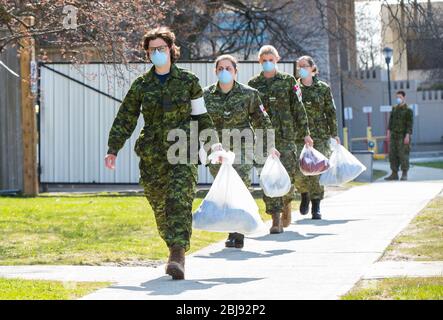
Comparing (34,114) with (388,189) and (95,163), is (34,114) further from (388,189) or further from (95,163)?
(388,189)

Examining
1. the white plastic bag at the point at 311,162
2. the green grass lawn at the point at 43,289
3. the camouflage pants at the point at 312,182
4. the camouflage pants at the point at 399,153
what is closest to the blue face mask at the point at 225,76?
the white plastic bag at the point at 311,162

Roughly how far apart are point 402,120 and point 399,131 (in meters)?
0.31

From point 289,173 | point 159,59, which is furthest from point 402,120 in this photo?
point 159,59

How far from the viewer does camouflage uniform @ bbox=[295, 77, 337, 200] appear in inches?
557

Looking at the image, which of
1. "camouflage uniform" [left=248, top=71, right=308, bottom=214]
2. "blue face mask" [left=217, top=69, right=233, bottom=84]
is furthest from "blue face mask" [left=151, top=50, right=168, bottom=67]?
"camouflage uniform" [left=248, top=71, right=308, bottom=214]

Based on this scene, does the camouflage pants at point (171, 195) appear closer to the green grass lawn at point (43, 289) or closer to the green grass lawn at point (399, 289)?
the green grass lawn at point (43, 289)

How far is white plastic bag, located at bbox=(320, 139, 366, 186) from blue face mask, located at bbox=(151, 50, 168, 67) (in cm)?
604

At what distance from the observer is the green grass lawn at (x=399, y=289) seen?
23.9 feet

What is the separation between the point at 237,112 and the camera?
10.9 metres

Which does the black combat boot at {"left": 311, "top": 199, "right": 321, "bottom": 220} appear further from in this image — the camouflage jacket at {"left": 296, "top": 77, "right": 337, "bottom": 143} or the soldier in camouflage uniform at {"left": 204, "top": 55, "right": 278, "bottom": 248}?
the soldier in camouflage uniform at {"left": 204, "top": 55, "right": 278, "bottom": 248}

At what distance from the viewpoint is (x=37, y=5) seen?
13625mm

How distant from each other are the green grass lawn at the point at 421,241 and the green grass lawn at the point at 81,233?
6.73 feet

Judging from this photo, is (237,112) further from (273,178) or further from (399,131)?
(399,131)
